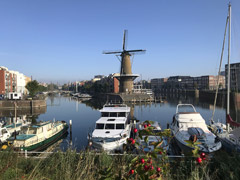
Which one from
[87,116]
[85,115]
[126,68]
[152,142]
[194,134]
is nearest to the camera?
[152,142]

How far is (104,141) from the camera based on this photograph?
1884 cm

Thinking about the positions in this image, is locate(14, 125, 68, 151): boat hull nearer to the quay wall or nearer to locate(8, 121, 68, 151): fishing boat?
locate(8, 121, 68, 151): fishing boat

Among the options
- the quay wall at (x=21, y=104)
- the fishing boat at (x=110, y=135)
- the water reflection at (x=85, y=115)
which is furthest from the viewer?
the quay wall at (x=21, y=104)

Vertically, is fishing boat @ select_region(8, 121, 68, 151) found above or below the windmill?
below

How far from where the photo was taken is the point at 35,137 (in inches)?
864

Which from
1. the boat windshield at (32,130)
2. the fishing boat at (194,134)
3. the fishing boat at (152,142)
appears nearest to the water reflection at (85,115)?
the boat windshield at (32,130)

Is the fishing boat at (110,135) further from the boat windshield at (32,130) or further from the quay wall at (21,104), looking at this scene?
the quay wall at (21,104)

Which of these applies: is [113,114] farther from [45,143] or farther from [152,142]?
[152,142]

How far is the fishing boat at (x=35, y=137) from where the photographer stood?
20116mm

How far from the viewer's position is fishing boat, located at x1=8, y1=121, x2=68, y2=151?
20116mm

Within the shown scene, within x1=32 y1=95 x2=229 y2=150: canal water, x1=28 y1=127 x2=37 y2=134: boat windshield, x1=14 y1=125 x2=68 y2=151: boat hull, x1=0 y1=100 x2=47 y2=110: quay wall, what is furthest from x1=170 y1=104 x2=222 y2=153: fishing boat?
x1=0 y1=100 x2=47 y2=110: quay wall

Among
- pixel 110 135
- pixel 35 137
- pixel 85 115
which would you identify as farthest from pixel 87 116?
pixel 110 135

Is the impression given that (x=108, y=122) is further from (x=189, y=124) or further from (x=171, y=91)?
(x=171, y=91)

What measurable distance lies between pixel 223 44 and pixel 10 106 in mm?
64894
